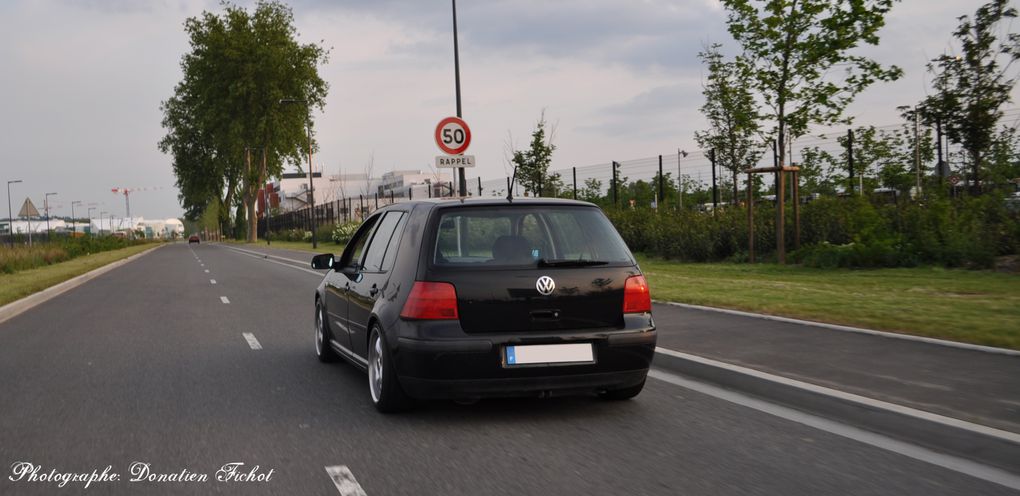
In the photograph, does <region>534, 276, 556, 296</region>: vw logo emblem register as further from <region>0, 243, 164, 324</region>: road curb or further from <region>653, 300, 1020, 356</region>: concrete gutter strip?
<region>0, 243, 164, 324</region>: road curb

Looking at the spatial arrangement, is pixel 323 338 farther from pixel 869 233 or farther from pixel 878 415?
pixel 869 233

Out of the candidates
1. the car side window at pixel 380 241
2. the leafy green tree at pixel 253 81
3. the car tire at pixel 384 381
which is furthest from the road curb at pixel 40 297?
the leafy green tree at pixel 253 81

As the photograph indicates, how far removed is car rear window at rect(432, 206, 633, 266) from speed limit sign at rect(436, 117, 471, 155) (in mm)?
10222

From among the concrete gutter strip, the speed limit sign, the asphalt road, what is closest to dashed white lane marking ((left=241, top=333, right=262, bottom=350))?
the asphalt road

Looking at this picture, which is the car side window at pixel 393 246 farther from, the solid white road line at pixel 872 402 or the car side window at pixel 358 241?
the solid white road line at pixel 872 402

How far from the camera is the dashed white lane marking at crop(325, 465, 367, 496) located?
4.21 meters

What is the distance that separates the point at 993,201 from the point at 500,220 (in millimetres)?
11376

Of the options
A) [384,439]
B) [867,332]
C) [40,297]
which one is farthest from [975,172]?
[40,297]

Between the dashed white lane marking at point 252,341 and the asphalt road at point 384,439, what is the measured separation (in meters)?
0.73

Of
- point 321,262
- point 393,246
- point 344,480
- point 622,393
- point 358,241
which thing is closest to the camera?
point 344,480

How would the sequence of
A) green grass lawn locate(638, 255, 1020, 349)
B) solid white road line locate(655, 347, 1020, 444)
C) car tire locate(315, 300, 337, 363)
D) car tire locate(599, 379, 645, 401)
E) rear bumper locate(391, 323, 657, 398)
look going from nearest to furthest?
solid white road line locate(655, 347, 1020, 444)
rear bumper locate(391, 323, 657, 398)
car tire locate(599, 379, 645, 401)
car tire locate(315, 300, 337, 363)
green grass lawn locate(638, 255, 1020, 349)

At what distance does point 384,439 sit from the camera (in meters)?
5.28

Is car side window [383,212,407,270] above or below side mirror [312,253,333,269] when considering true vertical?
above

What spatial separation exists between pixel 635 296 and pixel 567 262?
52 centimetres
